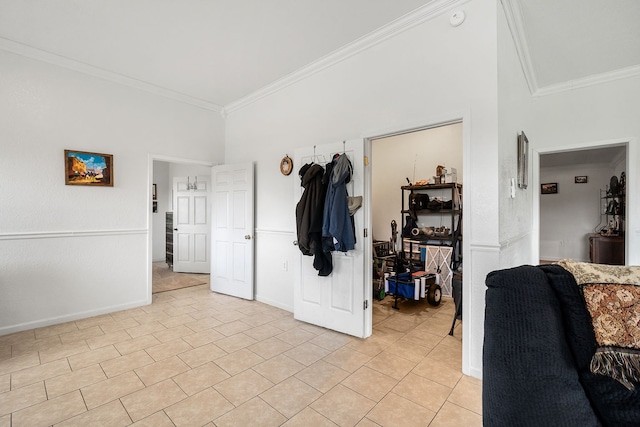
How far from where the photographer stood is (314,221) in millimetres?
2936

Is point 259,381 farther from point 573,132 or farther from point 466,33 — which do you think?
point 573,132

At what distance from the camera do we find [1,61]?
114 inches

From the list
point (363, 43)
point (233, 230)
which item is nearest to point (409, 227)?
point (233, 230)

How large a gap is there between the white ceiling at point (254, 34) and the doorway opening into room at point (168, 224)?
1.63m

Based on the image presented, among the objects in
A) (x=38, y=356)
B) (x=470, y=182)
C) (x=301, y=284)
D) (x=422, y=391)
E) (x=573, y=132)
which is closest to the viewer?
(x=422, y=391)

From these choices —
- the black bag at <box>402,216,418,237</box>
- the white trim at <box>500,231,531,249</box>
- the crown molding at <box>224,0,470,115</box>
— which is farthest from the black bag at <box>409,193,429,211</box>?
the crown molding at <box>224,0,470,115</box>

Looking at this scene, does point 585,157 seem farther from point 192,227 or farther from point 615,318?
point 192,227

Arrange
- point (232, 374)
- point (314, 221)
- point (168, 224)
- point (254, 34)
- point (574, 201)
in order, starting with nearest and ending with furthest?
1. point (232, 374)
2. point (254, 34)
3. point (314, 221)
4. point (168, 224)
5. point (574, 201)

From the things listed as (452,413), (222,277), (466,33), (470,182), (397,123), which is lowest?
(452,413)

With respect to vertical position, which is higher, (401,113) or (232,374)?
(401,113)

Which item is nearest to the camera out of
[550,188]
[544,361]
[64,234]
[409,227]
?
[544,361]

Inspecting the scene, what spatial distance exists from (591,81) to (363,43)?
2.92 meters

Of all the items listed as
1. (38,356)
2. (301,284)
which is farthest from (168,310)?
(301,284)

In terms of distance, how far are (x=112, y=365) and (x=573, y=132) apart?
5.52m
